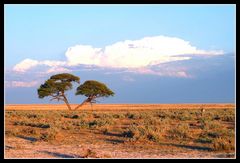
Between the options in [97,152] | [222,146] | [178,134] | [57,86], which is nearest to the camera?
[97,152]

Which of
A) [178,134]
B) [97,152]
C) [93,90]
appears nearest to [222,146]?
[178,134]

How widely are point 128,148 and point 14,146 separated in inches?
169

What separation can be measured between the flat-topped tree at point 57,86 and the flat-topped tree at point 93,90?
168cm

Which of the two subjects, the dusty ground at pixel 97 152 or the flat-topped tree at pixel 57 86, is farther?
the flat-topped tree at pixel 57 86

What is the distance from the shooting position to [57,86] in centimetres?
6506

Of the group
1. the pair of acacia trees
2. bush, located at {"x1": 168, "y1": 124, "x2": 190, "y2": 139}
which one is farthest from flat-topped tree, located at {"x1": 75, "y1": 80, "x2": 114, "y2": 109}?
bush, located at {"x1": 168, "y1": 124, "x2": 190, "y2": 139}

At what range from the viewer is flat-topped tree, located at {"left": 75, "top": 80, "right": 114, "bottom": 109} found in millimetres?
65625

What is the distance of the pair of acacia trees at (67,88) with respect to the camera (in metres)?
65.2

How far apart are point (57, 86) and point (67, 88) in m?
1.59

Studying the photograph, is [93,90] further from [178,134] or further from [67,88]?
[178,134]

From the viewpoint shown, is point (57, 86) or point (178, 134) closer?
point (178, 134)

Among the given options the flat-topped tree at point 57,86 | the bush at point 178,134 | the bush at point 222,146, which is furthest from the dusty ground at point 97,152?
the flat-topped tree at point 57,86

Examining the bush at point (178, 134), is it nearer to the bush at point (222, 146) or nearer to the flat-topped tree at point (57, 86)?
the bush at point (222, 146)
